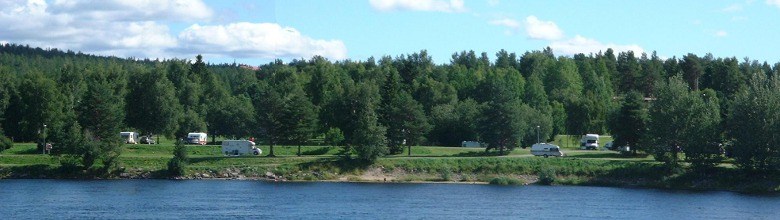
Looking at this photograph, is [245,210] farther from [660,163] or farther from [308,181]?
[660,163]

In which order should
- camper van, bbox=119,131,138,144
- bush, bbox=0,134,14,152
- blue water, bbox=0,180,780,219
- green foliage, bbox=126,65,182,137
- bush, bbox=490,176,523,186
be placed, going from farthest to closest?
1. green foliage, bbox=126,65,182,137
2. camper van, bbox=119,131,138,144
3. bush, bbox=0,134,14,152
4. bush, bbox=490,176,523,186
5. blue water, bbox=0,180,780,219

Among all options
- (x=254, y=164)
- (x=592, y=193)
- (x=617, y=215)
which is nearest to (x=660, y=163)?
(x=592, y=193)

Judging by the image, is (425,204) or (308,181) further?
(308,181)

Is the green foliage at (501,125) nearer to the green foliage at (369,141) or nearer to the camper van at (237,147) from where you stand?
the green foliage at (369,141)

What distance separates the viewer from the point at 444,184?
8162cm

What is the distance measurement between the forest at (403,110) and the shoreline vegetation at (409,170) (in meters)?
1.26

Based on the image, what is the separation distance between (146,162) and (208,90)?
1951 inches

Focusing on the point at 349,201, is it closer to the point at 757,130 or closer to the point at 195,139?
the point at 757,130

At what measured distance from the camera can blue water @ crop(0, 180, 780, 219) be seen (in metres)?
58.4

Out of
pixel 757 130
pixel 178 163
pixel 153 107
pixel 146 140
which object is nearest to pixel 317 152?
pixel 178 163

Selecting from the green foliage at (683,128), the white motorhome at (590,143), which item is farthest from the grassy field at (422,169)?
the white motorhome at (590,143)

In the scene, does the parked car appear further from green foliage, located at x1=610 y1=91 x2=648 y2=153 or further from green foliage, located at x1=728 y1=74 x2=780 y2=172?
green foliage, located at x1=728 y1=74 x2=780 y2=172

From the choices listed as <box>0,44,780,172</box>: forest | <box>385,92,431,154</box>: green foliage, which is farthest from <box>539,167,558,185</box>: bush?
<box>385,92,431,154</box>: green foliage

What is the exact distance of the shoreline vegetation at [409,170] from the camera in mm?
81375
